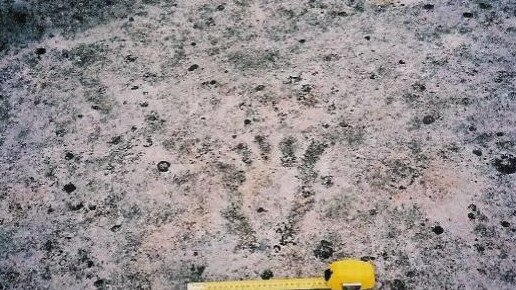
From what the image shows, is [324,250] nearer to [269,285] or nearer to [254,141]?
[269,285]

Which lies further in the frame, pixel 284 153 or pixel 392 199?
pixel 284 153

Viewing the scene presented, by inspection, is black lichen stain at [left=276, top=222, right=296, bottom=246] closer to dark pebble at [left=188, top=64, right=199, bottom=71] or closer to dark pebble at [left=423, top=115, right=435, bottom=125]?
dark pebble at [left=423, top=115, right=435, bottom=125]

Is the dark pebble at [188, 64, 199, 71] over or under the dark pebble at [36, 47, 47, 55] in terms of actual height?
under

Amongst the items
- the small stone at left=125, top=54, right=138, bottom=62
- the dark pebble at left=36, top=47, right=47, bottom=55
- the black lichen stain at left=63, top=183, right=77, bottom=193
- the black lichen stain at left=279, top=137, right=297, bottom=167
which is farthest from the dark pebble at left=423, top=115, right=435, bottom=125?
the dark pebble at left=36, top=47, right=47, bottom=55

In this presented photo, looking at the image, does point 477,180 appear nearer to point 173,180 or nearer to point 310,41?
point 310,41

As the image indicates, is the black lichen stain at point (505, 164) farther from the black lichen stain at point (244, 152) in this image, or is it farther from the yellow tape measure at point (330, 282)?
the black lichen stain at point (244, 152)

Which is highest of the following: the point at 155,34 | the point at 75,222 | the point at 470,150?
the point at 155,34

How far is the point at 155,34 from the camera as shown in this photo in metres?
3.23

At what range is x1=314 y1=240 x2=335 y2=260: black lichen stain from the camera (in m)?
2.25

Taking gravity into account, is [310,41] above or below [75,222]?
above

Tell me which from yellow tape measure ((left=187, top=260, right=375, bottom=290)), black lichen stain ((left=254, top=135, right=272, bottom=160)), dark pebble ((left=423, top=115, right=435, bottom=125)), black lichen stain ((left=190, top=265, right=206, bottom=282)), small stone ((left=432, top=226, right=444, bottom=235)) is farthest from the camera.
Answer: dark pebble ((left=423, top=115, right=435, bottom=125))

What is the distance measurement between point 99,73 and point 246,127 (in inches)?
39.6

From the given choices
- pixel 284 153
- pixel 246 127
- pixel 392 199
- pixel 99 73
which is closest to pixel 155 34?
pixel 99 73

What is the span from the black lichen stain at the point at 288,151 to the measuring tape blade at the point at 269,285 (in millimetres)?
633
